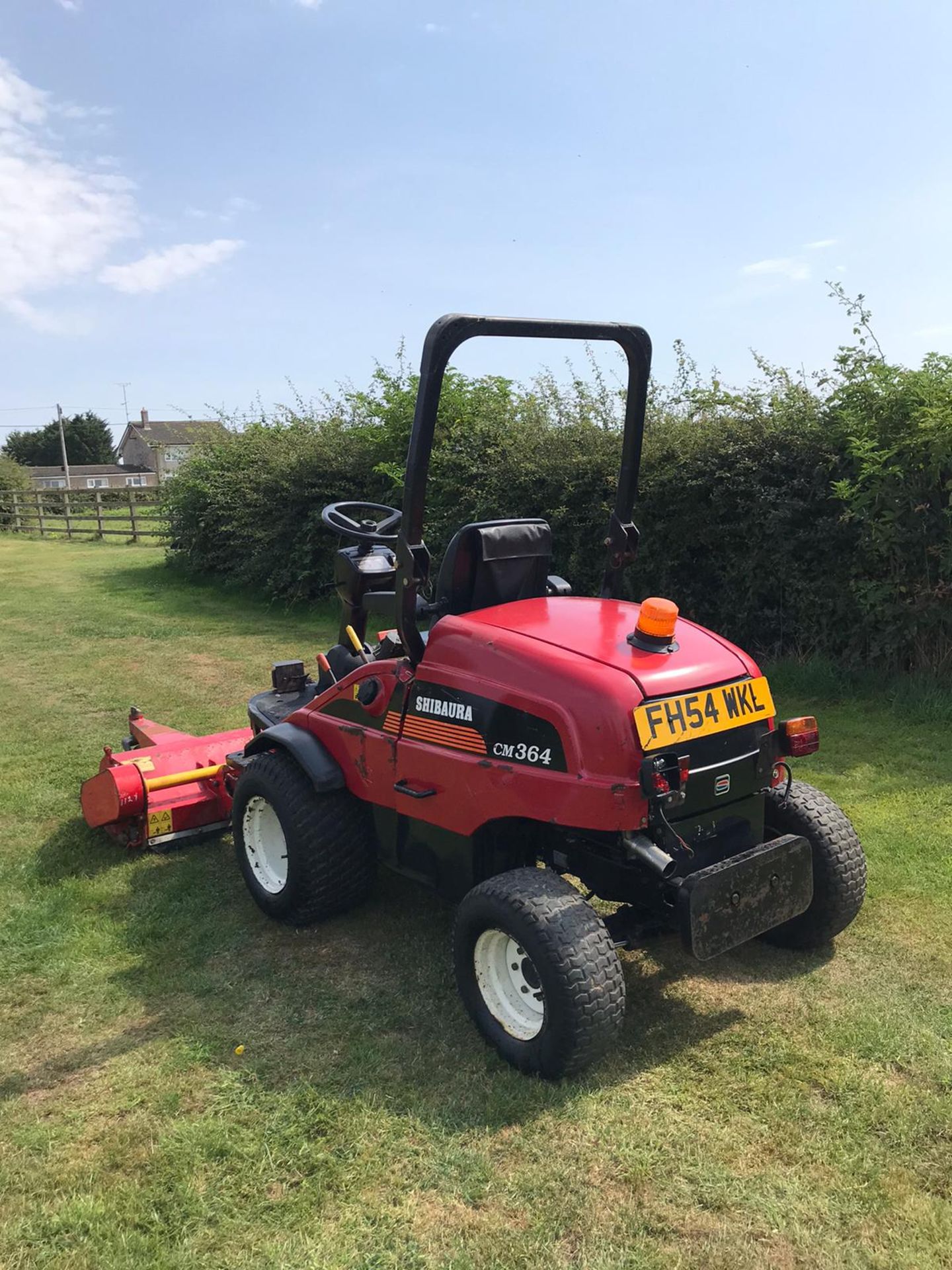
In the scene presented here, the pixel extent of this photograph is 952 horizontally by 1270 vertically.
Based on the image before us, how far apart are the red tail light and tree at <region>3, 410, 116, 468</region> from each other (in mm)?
85030

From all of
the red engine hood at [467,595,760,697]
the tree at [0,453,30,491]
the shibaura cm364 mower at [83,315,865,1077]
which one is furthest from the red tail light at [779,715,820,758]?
the tree at [0,453,30,491]

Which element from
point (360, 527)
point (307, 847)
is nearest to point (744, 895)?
point (307, 847)

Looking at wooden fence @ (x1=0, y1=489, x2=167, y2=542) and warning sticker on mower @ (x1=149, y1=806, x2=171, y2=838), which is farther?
wooden fence @ (x1=0, y1=489, x2=167, y2=542)

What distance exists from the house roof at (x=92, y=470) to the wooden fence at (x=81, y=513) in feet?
153

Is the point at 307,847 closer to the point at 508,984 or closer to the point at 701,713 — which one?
the point at 508,984

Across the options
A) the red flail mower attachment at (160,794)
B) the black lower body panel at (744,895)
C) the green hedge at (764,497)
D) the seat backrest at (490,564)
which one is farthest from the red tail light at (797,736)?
the green hedge at (764,497)

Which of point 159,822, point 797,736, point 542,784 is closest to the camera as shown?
point 542,784

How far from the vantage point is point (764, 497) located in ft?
24.2

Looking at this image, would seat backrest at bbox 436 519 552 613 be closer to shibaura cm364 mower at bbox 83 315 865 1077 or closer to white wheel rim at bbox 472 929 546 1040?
shibaura cm364 mower at bbox 83 315 865 1077

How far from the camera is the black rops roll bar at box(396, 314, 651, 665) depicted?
321cm

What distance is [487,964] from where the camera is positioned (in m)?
3.20

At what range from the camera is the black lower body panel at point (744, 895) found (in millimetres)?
2959

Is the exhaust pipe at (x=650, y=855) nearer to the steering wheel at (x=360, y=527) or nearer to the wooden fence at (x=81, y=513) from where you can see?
the steering wheel at (x=360, y=527)

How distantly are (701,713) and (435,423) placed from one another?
54.1 inches
